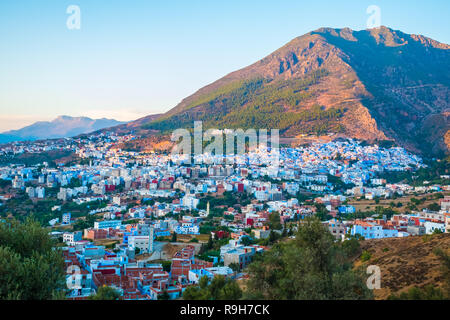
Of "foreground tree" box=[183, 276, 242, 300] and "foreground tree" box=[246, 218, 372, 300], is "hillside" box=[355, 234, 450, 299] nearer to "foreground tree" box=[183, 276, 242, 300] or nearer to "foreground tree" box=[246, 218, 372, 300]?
"foreground tree" box=[246, 218, 372, 300]

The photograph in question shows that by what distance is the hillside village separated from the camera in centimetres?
1734

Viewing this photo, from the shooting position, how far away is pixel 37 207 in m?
31.7

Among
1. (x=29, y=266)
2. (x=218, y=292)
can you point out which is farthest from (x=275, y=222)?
(x=29, y=266)

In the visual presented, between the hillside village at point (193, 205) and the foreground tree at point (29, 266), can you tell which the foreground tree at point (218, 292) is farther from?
the hillside village at point (193, 205)

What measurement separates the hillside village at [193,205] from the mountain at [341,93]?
7.44 m

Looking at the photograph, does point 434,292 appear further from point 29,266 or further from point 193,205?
point 193,205

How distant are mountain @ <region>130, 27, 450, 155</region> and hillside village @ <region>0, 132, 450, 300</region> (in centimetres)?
744

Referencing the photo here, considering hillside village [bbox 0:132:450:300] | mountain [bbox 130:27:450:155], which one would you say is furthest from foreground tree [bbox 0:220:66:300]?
mountain [bbox 130:27:450:155]

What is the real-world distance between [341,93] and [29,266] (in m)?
62.7

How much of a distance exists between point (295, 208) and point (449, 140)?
33.3 meters

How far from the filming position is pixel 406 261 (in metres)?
13.0

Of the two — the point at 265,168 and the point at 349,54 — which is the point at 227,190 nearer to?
the point at 265,168

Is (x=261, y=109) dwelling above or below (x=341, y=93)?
below
